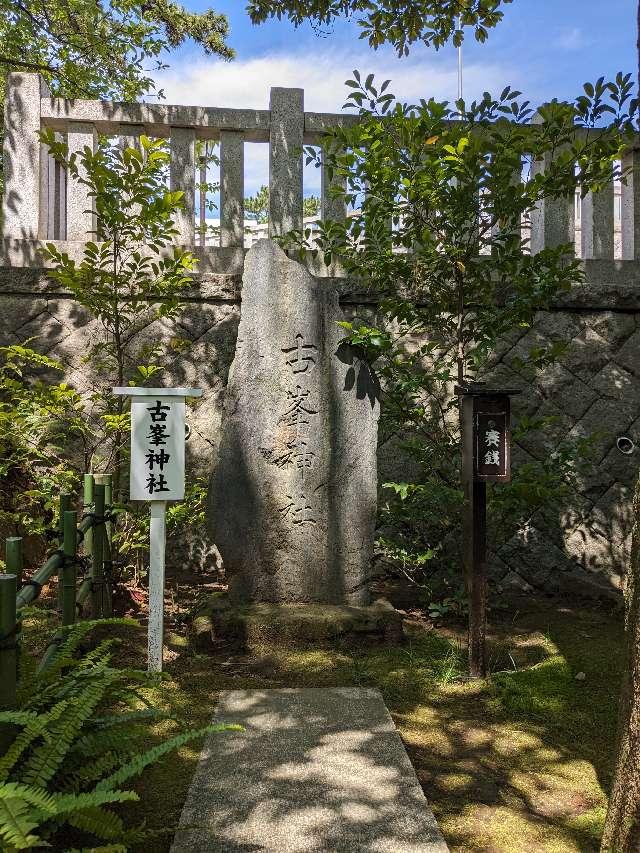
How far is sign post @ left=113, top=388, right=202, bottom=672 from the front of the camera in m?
3.76

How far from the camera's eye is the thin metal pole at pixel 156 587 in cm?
369

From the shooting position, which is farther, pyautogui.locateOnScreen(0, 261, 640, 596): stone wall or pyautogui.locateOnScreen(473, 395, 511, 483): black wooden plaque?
pyautogui.locateOnScreen(0, 261, 640, 596): stone wall

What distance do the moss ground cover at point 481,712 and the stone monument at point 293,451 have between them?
0.57m

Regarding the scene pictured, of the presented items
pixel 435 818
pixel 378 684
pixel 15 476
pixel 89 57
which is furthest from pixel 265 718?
pixel 89 57

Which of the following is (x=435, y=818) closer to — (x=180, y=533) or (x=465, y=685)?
(x=465, y=685)

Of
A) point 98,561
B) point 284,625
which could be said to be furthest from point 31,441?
point 284,625

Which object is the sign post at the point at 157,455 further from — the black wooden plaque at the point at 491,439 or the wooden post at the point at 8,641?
the black wooden plaque at the point at 491,439

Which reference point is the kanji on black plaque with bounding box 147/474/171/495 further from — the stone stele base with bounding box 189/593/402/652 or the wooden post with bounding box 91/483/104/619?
the stone stele base with bounding box 189/593/402/652

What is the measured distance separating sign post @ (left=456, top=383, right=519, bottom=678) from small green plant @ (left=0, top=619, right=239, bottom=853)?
6.44 ft

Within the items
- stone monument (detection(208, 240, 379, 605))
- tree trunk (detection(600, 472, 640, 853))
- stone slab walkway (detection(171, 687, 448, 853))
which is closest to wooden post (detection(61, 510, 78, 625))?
stone slab walkway (detection(171, 687, 448, 853))

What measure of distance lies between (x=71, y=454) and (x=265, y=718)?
130 inches

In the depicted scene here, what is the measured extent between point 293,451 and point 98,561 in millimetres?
1460

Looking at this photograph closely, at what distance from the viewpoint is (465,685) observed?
3807 mm

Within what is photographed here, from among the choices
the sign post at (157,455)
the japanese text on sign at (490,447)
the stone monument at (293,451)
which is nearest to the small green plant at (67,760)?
the sign post at (157,455)
